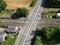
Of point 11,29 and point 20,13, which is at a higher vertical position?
point 20,13

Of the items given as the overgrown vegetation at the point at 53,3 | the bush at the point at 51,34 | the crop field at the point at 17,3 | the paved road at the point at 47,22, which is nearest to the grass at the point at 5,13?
the crop field at the point at 17,3

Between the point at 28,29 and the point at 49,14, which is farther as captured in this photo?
the point at 49,14

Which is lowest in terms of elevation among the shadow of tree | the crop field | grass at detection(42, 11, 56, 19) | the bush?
the shadow of tree

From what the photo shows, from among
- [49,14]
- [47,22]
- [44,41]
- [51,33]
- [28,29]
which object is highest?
[49,14]

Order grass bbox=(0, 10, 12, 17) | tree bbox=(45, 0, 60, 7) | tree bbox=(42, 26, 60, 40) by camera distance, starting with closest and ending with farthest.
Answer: tree bbox=(42, 26, 60, 40), grass bbox=(0, 10, 12, 17), tree bbox=(45, 0, 60, 7)

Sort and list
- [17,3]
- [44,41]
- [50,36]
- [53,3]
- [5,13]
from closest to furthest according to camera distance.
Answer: [50,36] < [44,41] < [5,13] < [53,3] < [17,3]

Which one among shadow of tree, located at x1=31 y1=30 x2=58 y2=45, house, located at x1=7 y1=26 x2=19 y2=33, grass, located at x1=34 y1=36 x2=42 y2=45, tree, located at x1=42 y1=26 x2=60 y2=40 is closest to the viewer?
grass, located at x1=34 y1=36 x2=42 y2=45

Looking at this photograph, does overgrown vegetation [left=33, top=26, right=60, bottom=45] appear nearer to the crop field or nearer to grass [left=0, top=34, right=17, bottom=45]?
grass [left=0, top=34, right=17, bottom=45]

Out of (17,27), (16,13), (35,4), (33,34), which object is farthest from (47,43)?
(35,4)

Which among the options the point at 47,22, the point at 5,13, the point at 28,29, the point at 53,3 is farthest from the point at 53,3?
the point at 28,29

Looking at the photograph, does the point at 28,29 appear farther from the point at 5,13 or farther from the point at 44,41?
the point at 5,13

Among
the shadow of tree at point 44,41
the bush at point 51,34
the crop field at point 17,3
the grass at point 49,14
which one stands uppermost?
the crop field at point 17,3

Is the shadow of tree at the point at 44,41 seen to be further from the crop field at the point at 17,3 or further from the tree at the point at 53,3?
the crop field at the point at 17,3

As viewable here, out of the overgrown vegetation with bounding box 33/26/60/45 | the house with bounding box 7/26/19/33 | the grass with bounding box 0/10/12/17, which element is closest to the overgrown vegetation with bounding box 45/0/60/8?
the grass with bounding box 0/10/12/17
